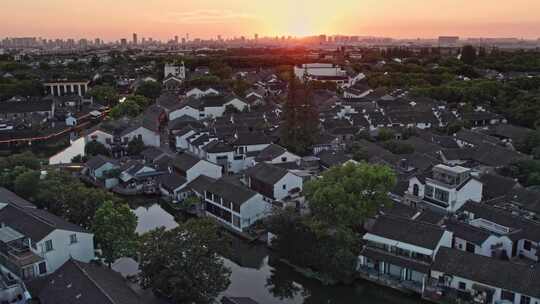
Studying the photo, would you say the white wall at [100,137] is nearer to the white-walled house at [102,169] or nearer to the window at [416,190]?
the white-walled house at [102,169]

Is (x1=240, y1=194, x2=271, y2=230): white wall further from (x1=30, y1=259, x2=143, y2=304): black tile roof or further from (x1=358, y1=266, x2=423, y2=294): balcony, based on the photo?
(x1=30, y1=259, x2=143, y2=304): black tile roof

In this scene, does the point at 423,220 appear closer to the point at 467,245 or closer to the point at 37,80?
the point at 467,245

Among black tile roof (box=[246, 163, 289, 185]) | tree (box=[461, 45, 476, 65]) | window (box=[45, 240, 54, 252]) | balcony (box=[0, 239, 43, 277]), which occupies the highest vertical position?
tree (box=[461, 45, 476, 65])

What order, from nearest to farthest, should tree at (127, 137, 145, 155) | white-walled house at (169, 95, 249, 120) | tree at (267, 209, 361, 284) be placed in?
tree at (267, 209, 361, 284) < tree at (127, 137, 145, 155) < white-walled house at (169, 95, 249, 120)

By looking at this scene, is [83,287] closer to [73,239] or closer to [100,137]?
[73,239]

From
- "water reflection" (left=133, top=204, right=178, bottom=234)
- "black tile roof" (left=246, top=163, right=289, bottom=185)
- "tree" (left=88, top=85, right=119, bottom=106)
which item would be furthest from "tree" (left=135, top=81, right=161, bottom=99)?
"black tile roof" (left=246, top=163, right=289, bottom=185)

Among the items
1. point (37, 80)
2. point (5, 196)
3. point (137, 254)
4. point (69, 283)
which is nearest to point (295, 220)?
point (137, 254)

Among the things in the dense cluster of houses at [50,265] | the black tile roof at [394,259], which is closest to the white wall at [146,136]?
the dense cluster of houses at [50,265]
